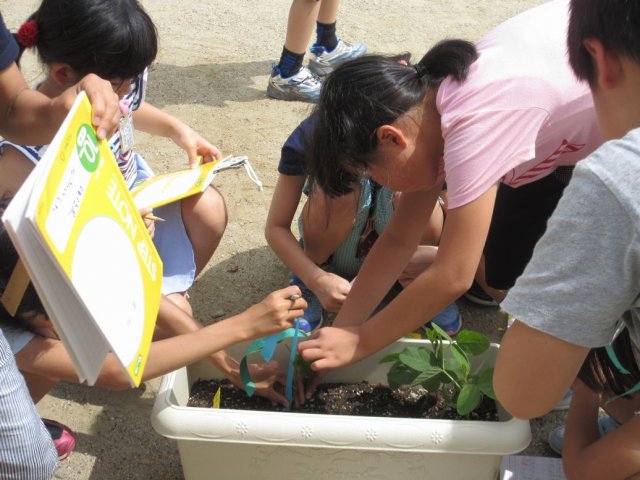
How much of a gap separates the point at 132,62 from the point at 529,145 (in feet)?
2.73

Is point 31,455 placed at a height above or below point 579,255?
below

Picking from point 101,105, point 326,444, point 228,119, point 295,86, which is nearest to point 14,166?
point 101,105

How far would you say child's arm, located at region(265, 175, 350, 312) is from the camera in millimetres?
1646

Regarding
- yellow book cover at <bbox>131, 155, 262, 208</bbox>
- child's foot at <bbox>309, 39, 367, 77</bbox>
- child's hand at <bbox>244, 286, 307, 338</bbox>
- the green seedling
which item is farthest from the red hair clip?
child's foot at <bbox>309, 39, 367, 77</bbox>

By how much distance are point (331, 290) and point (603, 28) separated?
0.92 metres

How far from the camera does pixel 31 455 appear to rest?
44.6 inches

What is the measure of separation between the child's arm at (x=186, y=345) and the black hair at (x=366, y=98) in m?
0.26

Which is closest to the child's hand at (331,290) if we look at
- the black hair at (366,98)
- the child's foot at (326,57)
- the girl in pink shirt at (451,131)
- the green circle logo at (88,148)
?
the girl in pink shirt at (451,131)

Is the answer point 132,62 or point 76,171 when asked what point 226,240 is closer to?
point 132,62

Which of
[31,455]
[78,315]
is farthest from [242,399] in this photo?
[78,315]

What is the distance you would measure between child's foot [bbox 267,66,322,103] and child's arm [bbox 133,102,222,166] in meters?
1.06

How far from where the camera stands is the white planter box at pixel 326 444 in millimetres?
1234

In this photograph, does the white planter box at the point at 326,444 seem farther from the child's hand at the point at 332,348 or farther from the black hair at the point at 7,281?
the black hair at the point at 7,281

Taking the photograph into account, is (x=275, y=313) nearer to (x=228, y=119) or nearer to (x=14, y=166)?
(x=14, y=166)
